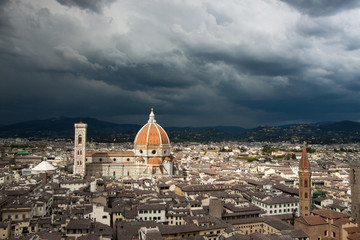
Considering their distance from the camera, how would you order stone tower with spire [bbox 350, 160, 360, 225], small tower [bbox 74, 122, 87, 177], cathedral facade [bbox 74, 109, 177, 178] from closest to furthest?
stone tower with spire [bbox 350, 160, 360, 225]
small tower [bbox 74, 122, 87, 177]
cathedral facade [bbox 74, 109, 177, 178]

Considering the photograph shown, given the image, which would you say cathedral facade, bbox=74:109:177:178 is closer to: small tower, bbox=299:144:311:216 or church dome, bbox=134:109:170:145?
church dome, bbox=134:109:170:145

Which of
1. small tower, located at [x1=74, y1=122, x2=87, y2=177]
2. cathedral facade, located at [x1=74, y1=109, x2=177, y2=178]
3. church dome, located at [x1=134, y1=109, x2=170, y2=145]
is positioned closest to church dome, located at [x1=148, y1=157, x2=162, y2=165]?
cathedral facade, located at [x1=74, y1=109, x2=177, y2=178]

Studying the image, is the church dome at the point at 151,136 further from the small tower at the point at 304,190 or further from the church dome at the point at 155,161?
the small tower at the point at 304,190

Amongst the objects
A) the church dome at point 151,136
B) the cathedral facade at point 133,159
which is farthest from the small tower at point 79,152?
the church dome at point 151,136

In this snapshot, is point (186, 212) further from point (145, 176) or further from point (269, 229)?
point (145, 176)

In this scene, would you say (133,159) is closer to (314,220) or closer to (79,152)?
(79,152)

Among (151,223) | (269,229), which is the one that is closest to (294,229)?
(269,229)

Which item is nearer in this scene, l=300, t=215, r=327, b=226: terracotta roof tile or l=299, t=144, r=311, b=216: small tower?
l=300, t=215, r=327, b=226: terracotta roof tile

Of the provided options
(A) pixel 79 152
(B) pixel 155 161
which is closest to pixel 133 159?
(B) pixel 155 161
